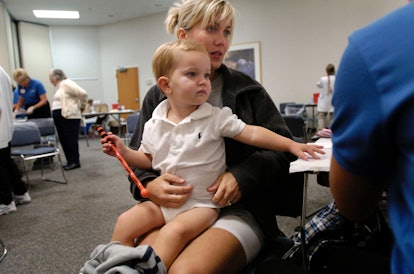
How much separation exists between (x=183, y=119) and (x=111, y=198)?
2.73 metres

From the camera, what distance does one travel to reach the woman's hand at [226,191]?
41.0 inches

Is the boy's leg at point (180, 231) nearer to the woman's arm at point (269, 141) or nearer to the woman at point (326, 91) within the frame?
the woman's arm at point (269, 141)

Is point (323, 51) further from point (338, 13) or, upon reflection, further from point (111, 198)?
point (111, 198)

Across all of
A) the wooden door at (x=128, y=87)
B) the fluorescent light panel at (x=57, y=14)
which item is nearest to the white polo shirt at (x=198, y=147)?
the fluorescent light panel at (x=57, y=14)

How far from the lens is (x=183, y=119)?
1145 millimetres

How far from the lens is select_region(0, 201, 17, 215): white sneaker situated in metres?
3.17

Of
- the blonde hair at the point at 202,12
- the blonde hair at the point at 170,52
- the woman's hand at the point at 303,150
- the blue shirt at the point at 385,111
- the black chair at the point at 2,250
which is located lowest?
the black chair at the point at 2,250

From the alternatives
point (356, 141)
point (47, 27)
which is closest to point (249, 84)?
point (356, 141)

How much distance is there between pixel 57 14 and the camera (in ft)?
30.1

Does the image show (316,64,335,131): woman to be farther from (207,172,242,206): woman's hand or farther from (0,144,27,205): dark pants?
(207,172,242,206): woman's hand

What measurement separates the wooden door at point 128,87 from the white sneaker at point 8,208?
749 centimetres

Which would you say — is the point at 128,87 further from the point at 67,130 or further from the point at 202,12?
the point at 202,12

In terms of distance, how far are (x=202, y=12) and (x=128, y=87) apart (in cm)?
980

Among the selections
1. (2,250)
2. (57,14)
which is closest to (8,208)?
(2,250)
